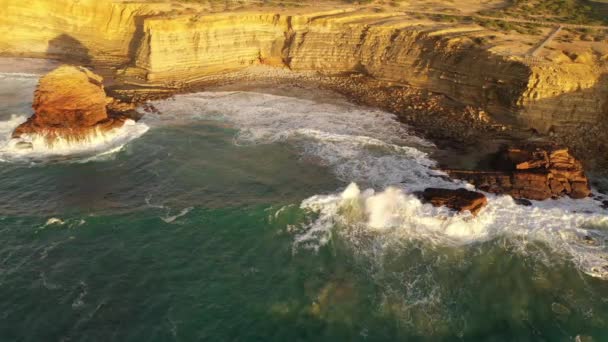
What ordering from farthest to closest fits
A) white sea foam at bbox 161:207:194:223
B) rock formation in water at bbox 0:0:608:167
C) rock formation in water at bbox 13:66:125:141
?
rock formation in water at bbox 13:66:125:141
rock formation in water at bbox 0:0:608:167
white sea foam at bbox 161:207:194:223

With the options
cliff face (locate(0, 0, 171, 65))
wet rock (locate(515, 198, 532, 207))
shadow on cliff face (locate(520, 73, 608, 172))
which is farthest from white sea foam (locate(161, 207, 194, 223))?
cliff face (locate(0, 0, 171, 65))

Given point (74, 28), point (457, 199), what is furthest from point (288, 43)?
point (457, 199)

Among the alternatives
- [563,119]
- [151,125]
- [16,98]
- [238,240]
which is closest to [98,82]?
[151,125]

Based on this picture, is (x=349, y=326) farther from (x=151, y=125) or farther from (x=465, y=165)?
(x=151, y=125)

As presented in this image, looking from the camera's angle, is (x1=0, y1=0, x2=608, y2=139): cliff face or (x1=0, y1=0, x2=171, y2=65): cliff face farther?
(x1=0, y1=0, x2=171, y2=65): cliff face

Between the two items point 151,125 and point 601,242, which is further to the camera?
point 151,125

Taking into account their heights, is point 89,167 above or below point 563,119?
below

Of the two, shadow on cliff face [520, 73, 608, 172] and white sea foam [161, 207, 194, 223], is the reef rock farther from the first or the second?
white sea foam [161, 207, 194, 223]

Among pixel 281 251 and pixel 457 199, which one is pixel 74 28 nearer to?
pixel 281 251
